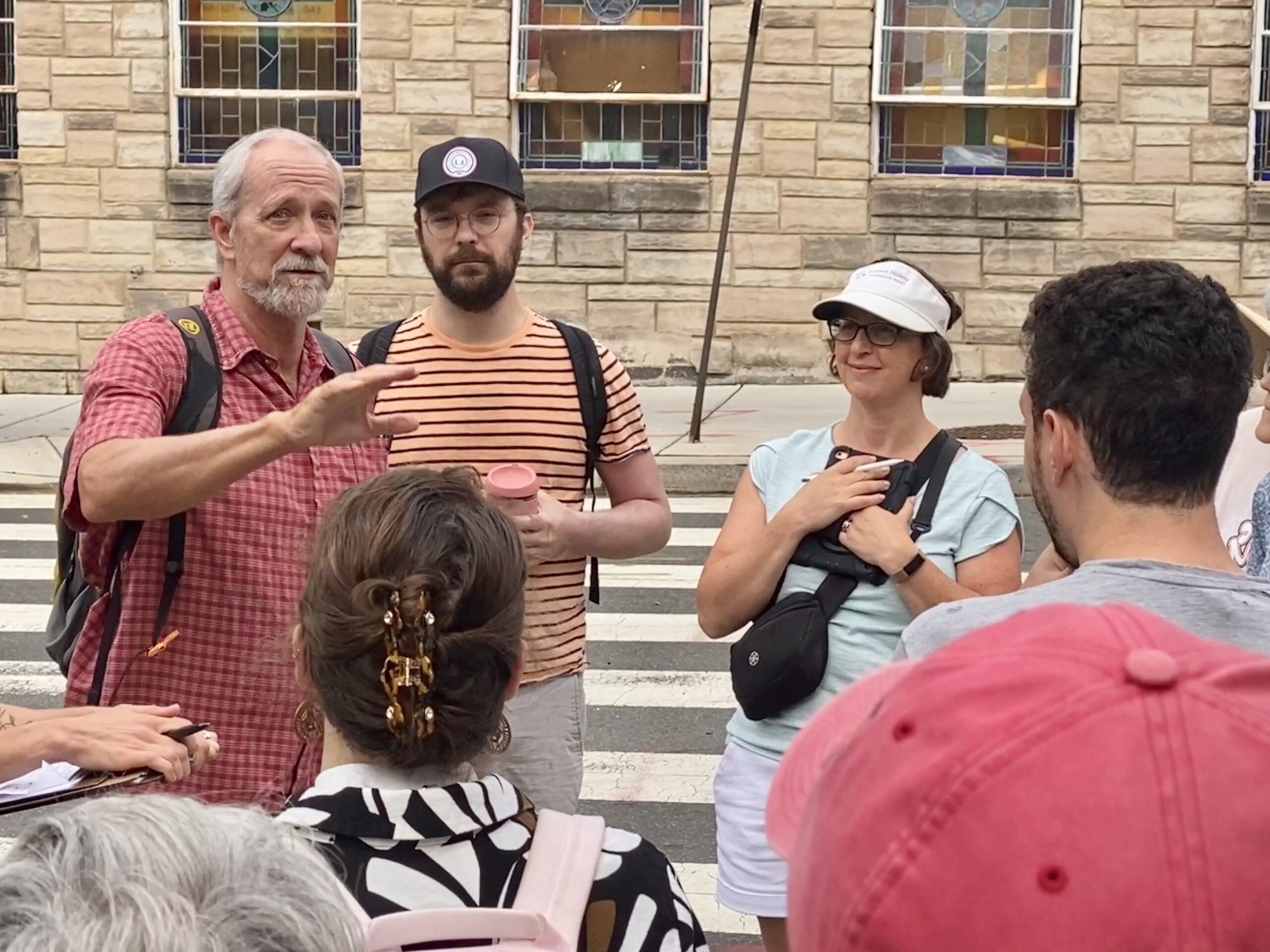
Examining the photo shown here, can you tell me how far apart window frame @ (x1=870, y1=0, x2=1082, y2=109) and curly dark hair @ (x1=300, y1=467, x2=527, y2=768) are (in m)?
14.7

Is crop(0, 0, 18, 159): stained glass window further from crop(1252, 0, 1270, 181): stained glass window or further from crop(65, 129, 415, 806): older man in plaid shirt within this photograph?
crop(65, 129, 415, 806): older man in plaid shirt

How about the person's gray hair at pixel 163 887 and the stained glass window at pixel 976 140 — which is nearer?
the person's gray hair at pixel 163 887

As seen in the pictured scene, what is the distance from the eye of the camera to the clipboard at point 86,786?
2236mm

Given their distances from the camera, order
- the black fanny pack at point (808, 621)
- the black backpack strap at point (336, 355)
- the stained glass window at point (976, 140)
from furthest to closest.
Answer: the stained glass window at point (976, 140) < the black backpack strap at point (336, 355) < the black fanny pack at point (808, 621)

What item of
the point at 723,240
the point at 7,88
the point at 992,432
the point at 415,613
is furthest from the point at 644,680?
the point at 7,88

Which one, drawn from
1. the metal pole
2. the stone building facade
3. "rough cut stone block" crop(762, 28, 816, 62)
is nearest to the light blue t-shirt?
the metal pole

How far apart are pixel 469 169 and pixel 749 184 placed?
12.6 metres

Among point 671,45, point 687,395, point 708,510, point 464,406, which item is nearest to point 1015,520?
point 464,406

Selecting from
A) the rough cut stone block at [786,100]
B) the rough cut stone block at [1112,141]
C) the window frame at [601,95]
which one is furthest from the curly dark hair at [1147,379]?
the rough cut stone block at [1112,141]

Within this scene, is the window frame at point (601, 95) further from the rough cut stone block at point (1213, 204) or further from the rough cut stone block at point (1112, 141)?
the rough cut stone block at point (1213, 204)

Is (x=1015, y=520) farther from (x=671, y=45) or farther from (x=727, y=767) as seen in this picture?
(x=671, y=45)

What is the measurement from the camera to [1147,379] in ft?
7.21

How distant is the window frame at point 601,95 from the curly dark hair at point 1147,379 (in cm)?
1430

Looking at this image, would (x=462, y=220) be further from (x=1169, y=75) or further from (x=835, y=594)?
(x=1169, y=75)
